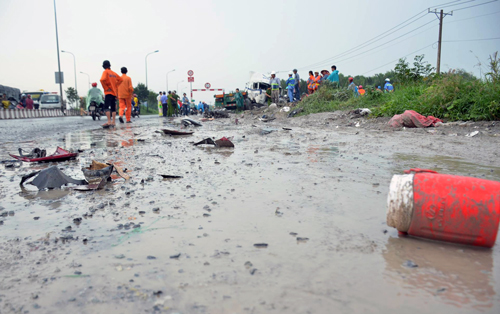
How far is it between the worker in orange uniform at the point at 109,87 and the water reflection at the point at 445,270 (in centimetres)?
902

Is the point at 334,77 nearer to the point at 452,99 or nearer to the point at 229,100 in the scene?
the point at 452,99

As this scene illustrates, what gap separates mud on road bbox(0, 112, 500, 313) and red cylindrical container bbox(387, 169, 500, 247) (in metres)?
0.07

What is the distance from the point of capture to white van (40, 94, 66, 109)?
2823cm

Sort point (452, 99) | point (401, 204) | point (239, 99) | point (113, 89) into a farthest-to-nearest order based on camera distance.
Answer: point (239, 99), point (113, 89), point (452, 99), point (401, 204)

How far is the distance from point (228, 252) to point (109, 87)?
9.43m

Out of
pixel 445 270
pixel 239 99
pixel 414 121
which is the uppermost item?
pixel 239 99

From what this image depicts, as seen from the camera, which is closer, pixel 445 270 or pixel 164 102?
pixel 445 270

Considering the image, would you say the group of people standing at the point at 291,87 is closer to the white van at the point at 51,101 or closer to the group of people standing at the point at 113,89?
the group of people standing at the point at 113,89

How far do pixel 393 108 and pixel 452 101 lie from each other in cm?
145

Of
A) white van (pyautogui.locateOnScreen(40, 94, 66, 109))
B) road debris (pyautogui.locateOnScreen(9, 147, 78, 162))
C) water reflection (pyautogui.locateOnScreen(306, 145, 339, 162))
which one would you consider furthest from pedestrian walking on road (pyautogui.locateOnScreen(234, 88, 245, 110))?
road debris (pyautogui.locateOnScreen(9, 147, 78, 162))

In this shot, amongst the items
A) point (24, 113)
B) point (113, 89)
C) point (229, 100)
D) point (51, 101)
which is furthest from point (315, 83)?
point (51, 101)

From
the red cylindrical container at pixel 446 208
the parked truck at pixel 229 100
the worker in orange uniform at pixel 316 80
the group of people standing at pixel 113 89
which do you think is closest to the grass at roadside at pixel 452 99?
the worker in orange uniform at pixel 316 80

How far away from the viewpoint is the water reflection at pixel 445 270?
128 cm

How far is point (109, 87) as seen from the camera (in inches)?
392
